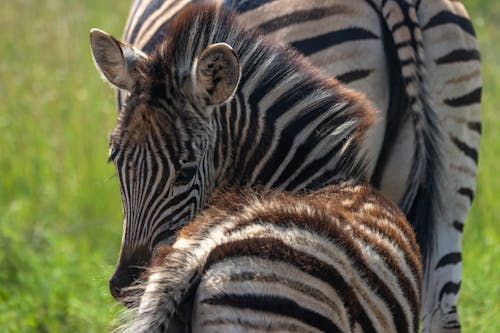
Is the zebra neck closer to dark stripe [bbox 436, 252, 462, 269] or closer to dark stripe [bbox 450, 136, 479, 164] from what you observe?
dark stripe [bbox 450, 136, 479, 164]

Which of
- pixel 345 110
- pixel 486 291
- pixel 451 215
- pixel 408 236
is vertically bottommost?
pixel 486 291

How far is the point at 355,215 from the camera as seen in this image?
354cm

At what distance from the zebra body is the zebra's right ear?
3.62 ft

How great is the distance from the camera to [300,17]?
17.5 feet

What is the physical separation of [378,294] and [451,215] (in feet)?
7.89

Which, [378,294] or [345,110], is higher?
[345,110]

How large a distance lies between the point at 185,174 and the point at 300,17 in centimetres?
157

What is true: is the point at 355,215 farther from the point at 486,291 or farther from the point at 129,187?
the point at 486,291

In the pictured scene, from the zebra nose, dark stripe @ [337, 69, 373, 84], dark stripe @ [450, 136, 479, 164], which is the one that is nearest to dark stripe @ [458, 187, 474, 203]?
dark stripe @ [450, 136, 479, 164]

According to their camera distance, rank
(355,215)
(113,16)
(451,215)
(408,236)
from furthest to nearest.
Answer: (113,16)
(451,215)
(408,236)
(355,215)

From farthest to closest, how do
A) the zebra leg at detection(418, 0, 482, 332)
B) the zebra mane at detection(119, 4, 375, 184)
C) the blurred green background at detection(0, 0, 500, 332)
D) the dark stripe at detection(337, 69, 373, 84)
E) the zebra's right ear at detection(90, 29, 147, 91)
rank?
the blurred green background at detection(0, 0, 500, 332), the zebra leg at detection(418, 0, 482, 332), the dark stripe at detection(337, 69, 373, 84), the zebra's right ear at detection(90, 29, 147, 91), the zebra mane at detection(119, 4, 375, 184)

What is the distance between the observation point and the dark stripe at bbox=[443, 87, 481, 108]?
5480mm

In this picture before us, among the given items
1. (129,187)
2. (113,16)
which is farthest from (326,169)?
(113,16)

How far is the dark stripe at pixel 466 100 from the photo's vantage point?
18.0 feet
